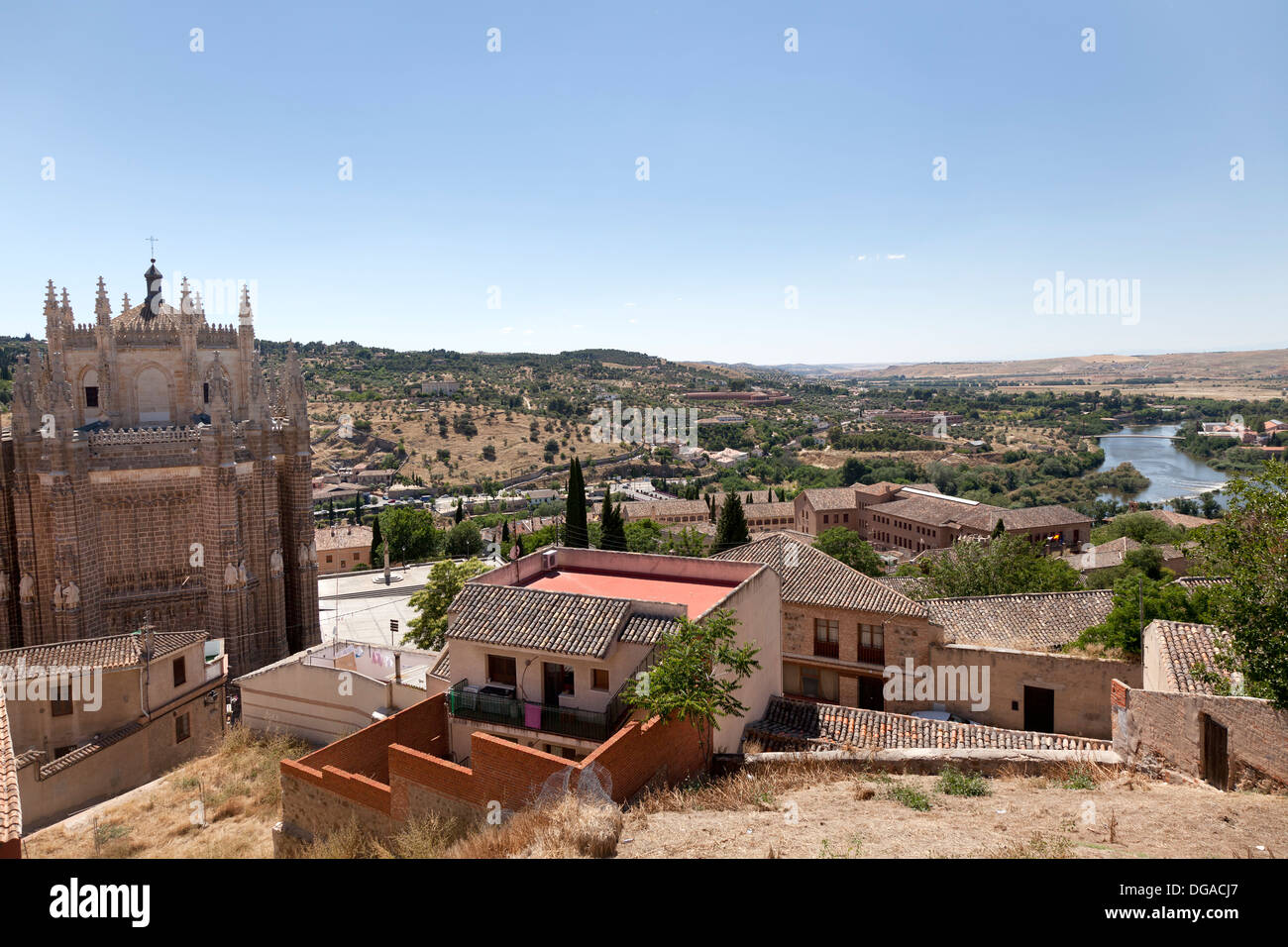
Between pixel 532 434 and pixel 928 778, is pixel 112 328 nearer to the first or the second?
pixel 928 778

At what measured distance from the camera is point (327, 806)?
12773 millimetres

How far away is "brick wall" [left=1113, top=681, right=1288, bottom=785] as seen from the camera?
1088cm

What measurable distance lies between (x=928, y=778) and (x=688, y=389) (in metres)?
187

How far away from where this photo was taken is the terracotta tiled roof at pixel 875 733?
14727 mm

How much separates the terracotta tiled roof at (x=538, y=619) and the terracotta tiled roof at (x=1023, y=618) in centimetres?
1047

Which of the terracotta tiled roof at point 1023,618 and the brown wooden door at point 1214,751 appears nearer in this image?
the brown wooden door at point 1214,751

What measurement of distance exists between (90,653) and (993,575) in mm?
28597

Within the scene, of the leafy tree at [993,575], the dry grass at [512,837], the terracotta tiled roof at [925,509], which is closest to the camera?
the dry grass at [512,837]

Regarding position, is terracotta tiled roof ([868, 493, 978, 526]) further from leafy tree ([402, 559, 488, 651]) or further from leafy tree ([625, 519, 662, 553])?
leafy tree ([402, 559, 488, 651])

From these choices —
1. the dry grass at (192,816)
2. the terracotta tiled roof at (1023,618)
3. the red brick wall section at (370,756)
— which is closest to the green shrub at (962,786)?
the terracotta tiled roof at (1023,618)

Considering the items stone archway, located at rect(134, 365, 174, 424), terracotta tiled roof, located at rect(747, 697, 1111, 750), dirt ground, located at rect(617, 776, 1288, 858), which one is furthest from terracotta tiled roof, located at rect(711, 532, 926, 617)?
stone archway, located at rect(134, 365, 174, 424)

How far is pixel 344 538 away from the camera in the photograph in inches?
2443

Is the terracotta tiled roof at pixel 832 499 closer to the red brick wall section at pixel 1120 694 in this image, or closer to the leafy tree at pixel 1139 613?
the leafy tree at pixel 1139 613
